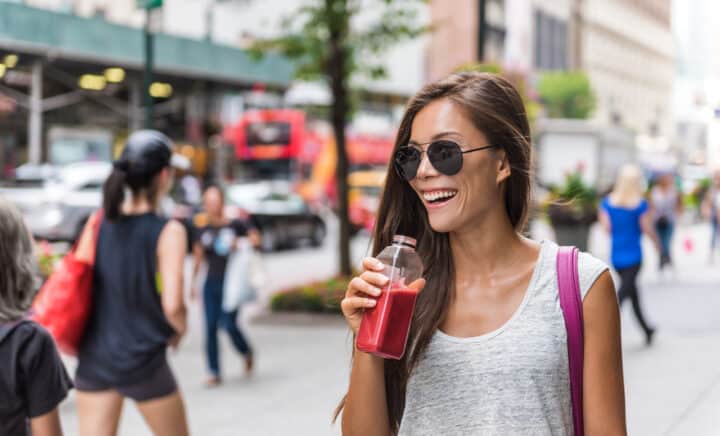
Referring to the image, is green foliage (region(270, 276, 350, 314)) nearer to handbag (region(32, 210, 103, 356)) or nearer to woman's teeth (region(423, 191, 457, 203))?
handbag (region(32, 210, 103, 356))

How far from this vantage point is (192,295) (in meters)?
9.75

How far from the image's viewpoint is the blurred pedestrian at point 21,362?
278cm

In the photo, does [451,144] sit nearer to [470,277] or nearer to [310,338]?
[470,277]

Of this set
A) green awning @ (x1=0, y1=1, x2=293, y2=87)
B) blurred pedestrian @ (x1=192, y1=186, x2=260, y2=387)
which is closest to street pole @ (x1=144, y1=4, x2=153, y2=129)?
blurred pedestrian @ (x1=192, y1=186, x2=260, y2=387)

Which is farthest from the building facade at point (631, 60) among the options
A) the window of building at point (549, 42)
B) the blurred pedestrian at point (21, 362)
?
the blurred pedestrian at point (21, 362)

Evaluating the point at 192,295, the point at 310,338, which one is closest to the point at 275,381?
the point at 192,295

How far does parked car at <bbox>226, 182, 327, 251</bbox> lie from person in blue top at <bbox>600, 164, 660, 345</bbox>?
14.0 m

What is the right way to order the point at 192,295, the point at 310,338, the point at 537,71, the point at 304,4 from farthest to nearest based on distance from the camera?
the point at 537,71
the point at 304,4
the point at 310,338
the point at 192,295

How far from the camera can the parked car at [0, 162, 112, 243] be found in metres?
20.2

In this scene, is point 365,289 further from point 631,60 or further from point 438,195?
point 631,60

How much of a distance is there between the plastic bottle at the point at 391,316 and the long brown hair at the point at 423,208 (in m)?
0.17

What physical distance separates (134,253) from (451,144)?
8.17 feet

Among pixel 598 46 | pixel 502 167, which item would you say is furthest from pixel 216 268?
pixel 598 46

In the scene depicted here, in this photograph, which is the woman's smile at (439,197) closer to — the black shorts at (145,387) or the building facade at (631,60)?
the black shorts at (145,387)
